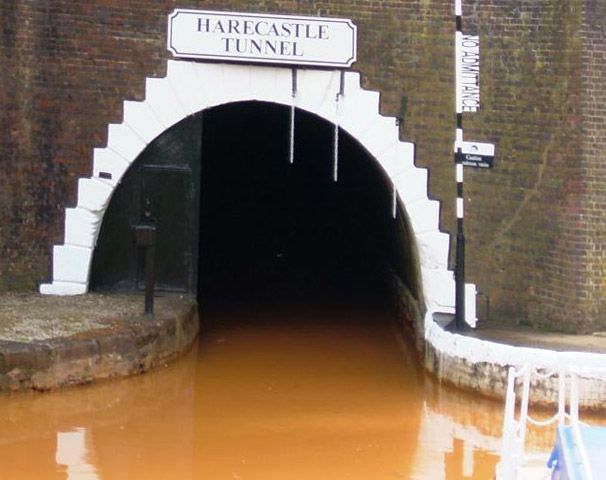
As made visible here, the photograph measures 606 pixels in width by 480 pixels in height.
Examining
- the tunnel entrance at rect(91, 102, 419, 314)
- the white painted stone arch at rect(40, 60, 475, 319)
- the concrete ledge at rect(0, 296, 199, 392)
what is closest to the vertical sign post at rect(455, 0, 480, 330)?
the white painted stone arch at rect(40, 60, 475, 319)

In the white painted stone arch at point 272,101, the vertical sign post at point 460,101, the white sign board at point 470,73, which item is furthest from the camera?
the white painted stone arch at point 272,101

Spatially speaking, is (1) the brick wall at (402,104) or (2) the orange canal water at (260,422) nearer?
(2) the orange canal water at (260,422)

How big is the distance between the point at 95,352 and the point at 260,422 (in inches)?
63.9

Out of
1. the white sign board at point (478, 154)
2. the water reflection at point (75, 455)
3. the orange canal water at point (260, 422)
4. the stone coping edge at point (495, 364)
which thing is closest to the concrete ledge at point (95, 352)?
the orange canal water at point (260, 422)

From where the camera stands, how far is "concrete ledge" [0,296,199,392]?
1055 centimetres

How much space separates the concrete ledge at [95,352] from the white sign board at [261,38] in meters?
2.46

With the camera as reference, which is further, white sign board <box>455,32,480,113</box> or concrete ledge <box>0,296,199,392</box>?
white sign board <box>455,32,480,113</box>

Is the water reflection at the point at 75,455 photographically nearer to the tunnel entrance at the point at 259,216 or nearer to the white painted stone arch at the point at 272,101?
the white painted stone arch at the point at 272,101

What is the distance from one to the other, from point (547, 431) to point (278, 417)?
2.05m

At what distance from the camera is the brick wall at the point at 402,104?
1259cm

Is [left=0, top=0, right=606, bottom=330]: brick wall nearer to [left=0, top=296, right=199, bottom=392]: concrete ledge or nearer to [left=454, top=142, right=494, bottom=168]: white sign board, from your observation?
[left=454, top=142, right=494, bottom=168]: white sign board

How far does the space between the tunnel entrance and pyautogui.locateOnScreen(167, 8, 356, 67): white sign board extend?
73 cm

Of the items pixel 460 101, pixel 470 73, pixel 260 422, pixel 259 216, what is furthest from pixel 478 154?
pixel 259 216

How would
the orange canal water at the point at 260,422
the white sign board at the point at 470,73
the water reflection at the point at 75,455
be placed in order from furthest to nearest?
the white sign board at the point at 470,73 → the orange canal water at the point at 260,422 → the water reflection at the point at 75,455
